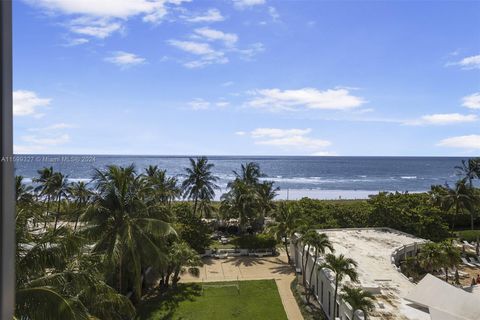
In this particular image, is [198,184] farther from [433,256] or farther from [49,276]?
[49,276]

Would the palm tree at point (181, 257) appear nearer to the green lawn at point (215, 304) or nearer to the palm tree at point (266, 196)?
the green lawn at point (215, 304)

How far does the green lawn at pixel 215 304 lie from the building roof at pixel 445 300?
7.52 meters

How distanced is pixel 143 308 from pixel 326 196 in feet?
216

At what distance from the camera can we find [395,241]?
96.6 ft

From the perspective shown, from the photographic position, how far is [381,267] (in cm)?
2252

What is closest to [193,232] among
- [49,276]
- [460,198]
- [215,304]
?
[215,304]

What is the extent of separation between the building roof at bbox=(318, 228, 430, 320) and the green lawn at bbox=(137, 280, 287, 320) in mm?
5513

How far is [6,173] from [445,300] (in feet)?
56.4

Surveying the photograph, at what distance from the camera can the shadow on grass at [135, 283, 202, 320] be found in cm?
2056

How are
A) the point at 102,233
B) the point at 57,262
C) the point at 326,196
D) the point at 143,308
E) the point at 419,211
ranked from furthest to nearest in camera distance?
the point at 326,196 → the point at 419,211 → the point at 143,308 → the point at 102,233 → the point at 57,262

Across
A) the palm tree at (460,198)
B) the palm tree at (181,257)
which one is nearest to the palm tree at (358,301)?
the palm tree at (181,257)

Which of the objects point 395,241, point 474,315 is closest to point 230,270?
point 395,241

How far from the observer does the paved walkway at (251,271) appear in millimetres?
25734

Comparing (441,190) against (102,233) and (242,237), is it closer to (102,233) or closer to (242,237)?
(242,237)
